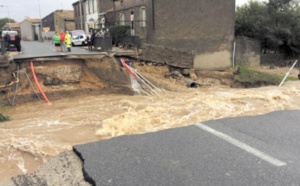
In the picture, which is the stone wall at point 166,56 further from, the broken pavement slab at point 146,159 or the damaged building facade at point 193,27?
the broken pavement slab at point 146,159

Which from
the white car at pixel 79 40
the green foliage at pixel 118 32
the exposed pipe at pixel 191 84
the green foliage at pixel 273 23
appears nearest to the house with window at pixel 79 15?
the white car at pixel 79 40

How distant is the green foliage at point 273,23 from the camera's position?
28.5 meters

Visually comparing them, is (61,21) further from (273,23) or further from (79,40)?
(273,23)

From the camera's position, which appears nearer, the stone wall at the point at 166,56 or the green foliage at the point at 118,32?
the stone wall at the point at 166,56

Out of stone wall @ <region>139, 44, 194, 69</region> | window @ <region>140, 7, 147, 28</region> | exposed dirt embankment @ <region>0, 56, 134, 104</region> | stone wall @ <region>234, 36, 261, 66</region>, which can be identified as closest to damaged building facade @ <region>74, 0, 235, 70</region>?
window @ <region>140, 7, 147, 28</region>

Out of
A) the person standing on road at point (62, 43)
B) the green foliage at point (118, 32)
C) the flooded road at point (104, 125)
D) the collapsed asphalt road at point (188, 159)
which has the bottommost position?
the flooded road at point (104, 125)

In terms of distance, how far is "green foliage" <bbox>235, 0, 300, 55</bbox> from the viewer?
28516 millimetres

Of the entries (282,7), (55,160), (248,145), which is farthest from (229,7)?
(55,160)

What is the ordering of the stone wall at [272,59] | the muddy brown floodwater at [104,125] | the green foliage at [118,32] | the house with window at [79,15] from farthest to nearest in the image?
the house with window at [79,15] → the stone wall at [272,59] → the green foliage at [118,32] → the muddy brown floodwater at [104,125]

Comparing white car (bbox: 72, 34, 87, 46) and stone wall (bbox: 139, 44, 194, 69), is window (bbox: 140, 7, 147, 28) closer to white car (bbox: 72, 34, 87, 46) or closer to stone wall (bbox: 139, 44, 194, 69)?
stone wall (bbox: 139, 44, 194, 69)

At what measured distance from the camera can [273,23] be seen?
95.3ft

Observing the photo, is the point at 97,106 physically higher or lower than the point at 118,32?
lower

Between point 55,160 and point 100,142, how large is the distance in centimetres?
105

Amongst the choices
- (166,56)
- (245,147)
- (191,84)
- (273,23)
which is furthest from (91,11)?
(245,147)
